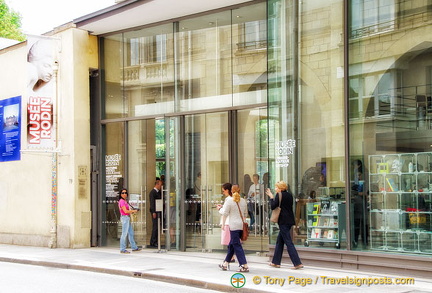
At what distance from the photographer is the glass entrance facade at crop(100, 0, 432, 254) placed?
42.3 ft

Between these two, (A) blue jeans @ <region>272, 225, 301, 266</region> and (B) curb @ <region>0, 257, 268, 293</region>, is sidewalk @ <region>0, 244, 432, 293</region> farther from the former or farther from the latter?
(A) blue jeans @ <region>272, 225, 301, 266</region>

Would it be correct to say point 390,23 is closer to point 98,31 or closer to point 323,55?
point 323,55

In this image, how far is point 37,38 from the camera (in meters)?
19.1

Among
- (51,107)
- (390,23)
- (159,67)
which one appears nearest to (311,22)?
(390,23)

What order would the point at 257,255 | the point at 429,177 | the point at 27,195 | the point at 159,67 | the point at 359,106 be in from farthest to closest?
the point at 27,195 → the point at 159,67 → the point at 257,255 → the point at 359,106 → the point at 429,177

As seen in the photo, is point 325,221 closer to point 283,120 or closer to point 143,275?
point 283,120

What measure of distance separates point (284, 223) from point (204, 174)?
4162 mm

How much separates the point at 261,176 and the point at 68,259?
17.2ft

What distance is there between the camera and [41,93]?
748 inches

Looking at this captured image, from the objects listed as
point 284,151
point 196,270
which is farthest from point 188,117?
point 196,270

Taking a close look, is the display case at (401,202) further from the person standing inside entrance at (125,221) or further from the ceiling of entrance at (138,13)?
the person standing inside entrance at (125,221)

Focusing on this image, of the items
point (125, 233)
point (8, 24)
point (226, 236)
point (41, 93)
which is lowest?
point (125, 233)

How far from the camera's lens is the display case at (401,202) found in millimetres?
12320

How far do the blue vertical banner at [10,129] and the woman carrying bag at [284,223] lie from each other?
1052 centimetres
